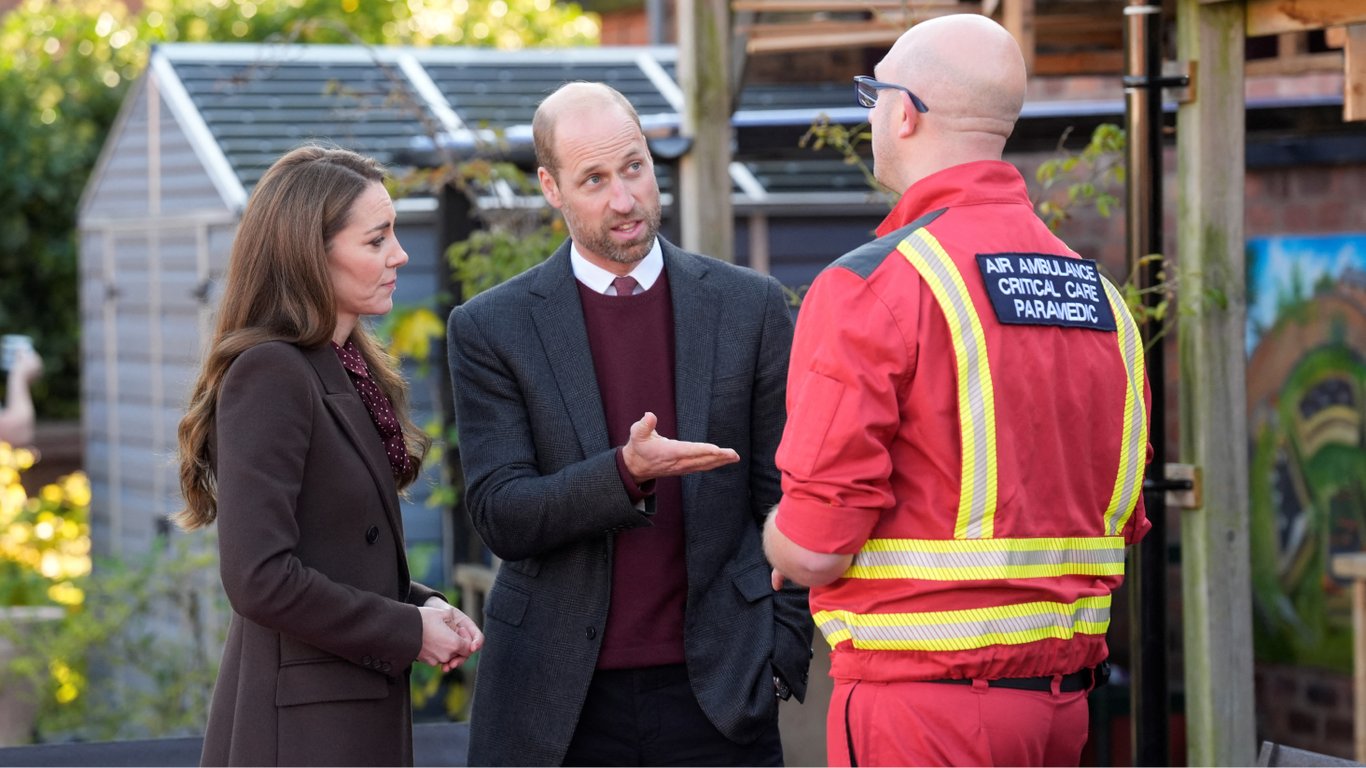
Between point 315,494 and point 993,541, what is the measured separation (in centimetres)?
103

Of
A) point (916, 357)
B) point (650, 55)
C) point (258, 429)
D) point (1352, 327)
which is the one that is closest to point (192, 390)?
point (258, 429)

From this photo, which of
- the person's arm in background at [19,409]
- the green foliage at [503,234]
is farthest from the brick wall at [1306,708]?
the person's arm in background at [19,409]

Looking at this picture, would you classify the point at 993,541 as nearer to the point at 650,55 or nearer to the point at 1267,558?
the point at 1267,558

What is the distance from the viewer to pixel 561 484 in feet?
9.45

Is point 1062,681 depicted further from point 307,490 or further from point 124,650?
point 124,650

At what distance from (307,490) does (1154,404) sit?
2.08m

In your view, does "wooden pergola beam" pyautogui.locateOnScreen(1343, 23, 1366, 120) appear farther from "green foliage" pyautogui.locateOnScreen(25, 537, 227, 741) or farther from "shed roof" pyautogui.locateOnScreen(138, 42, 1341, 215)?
"green foliage" pyautogui.locateOnScreen(25, 537, 227, 741)

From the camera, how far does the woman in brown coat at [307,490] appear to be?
8.20 ft

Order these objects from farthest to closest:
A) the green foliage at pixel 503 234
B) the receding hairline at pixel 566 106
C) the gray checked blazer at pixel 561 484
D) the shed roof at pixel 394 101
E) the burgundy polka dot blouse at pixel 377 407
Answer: the shed roof at pixel 394 101 < the green foliage at pixel 503 234 < the receding hairline at pixel 566 106 < the gray checked blazer at pixel 561 484 < the burgundy polka dot blouse at pixel 377 407

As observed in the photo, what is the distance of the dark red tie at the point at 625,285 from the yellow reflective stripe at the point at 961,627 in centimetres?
92

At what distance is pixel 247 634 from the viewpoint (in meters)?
2.61

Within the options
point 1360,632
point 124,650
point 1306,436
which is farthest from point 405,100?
point 1360,632

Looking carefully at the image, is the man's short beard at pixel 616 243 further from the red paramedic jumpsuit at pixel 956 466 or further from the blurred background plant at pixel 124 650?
the blurred background plant at pixel 124 650

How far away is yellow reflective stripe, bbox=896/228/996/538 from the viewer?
2250mm
